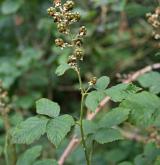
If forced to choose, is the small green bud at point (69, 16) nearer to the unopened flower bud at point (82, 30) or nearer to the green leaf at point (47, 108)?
the unopened flower bud at point (82, 30)

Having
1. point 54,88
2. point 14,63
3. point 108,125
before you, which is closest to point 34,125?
point 108,125

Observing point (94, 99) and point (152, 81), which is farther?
point (152, 81)

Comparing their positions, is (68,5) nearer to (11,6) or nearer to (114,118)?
(114,118)

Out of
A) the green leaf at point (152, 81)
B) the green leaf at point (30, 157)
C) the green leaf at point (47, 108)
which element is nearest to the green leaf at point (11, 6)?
the green leaf at point (152, 81)

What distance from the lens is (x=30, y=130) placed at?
60.9 inches

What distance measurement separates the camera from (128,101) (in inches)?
64.2

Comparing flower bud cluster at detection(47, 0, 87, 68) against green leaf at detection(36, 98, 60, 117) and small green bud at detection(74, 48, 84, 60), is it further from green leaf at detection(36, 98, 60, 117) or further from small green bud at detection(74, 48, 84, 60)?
green leaf at detection(36, 98, 60, 117)

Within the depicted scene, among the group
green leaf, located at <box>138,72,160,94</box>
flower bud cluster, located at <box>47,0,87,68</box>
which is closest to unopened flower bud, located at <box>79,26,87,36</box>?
flower bud cluster, located at <box>47,0,87,68</box>

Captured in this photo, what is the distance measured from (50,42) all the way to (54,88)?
0.39 metres

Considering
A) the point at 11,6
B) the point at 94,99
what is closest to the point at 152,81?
the point at 94,99

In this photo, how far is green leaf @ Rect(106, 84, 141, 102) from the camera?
1525 millimetres

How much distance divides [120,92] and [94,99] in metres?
0.09

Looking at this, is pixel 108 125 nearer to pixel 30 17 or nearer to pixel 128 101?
pixel 128 101

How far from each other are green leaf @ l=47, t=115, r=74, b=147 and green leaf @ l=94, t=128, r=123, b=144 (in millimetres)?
189
